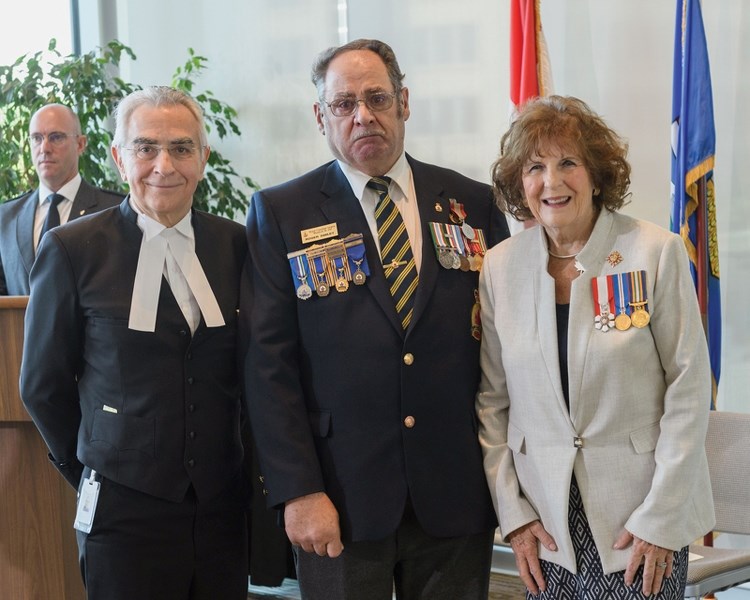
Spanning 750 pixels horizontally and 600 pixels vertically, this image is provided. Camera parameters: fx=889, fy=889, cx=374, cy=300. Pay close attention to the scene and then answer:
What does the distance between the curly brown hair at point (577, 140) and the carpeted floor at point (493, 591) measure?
2.31 metres

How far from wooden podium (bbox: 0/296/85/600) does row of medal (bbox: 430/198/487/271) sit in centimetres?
144

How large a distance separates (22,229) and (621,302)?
303 cm

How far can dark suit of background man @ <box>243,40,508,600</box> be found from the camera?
1948 millimetres

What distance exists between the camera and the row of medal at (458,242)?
204 cm

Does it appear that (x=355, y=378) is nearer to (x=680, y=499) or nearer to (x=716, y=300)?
(x=680, y=499)

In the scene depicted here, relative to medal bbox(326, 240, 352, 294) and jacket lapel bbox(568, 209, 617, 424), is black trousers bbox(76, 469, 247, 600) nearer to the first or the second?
medal bbox(326, 240, 352, 294)

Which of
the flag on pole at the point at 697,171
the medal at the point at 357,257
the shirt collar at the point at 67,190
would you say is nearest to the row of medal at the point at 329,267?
the medal at the point at 357,257

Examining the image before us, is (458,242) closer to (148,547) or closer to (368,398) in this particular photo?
(368,398)

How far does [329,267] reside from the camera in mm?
1981

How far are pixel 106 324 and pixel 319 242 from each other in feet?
1.69

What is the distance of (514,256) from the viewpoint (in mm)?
1999

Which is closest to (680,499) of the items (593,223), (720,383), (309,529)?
(593,223)

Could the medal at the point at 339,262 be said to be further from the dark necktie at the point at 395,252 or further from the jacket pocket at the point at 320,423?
the jacket pocket at the point at 320,423

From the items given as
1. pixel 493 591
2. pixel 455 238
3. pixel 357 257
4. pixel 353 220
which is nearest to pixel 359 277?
pixel 357 257
